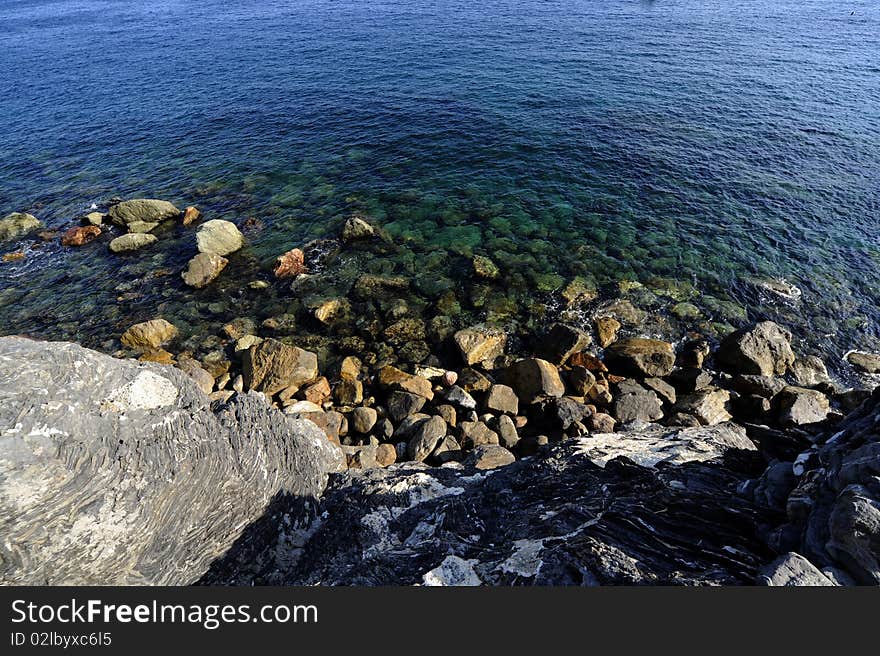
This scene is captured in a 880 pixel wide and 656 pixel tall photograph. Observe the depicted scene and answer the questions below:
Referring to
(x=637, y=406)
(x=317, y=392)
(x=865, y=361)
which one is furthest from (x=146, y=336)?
(x=865, y=361)

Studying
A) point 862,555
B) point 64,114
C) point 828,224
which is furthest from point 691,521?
point 64,114

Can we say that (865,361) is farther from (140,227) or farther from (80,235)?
(80,235)

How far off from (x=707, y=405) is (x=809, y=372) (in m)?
6.05

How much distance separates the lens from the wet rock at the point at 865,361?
19719 millimetres

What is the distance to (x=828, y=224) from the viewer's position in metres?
27.8

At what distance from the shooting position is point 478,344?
20266 mm

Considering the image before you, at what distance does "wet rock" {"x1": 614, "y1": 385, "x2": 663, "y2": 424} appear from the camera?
17375mm

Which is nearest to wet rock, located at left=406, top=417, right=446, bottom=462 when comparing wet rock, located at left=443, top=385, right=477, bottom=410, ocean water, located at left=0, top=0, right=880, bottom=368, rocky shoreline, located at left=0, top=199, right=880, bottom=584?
rocky shoreline, located at left=0, top=199, right=880, bottom=584

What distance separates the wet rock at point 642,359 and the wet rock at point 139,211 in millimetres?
30265

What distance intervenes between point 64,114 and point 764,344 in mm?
64169

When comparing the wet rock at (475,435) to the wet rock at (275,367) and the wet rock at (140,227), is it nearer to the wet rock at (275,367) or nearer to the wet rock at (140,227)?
the wet rock at (275,367)

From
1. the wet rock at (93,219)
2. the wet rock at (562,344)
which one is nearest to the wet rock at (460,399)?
the wet rock at (562,344)

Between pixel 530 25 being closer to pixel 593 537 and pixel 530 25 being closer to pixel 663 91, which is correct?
pixel 663 91

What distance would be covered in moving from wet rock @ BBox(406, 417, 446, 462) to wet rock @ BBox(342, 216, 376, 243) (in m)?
15.8
